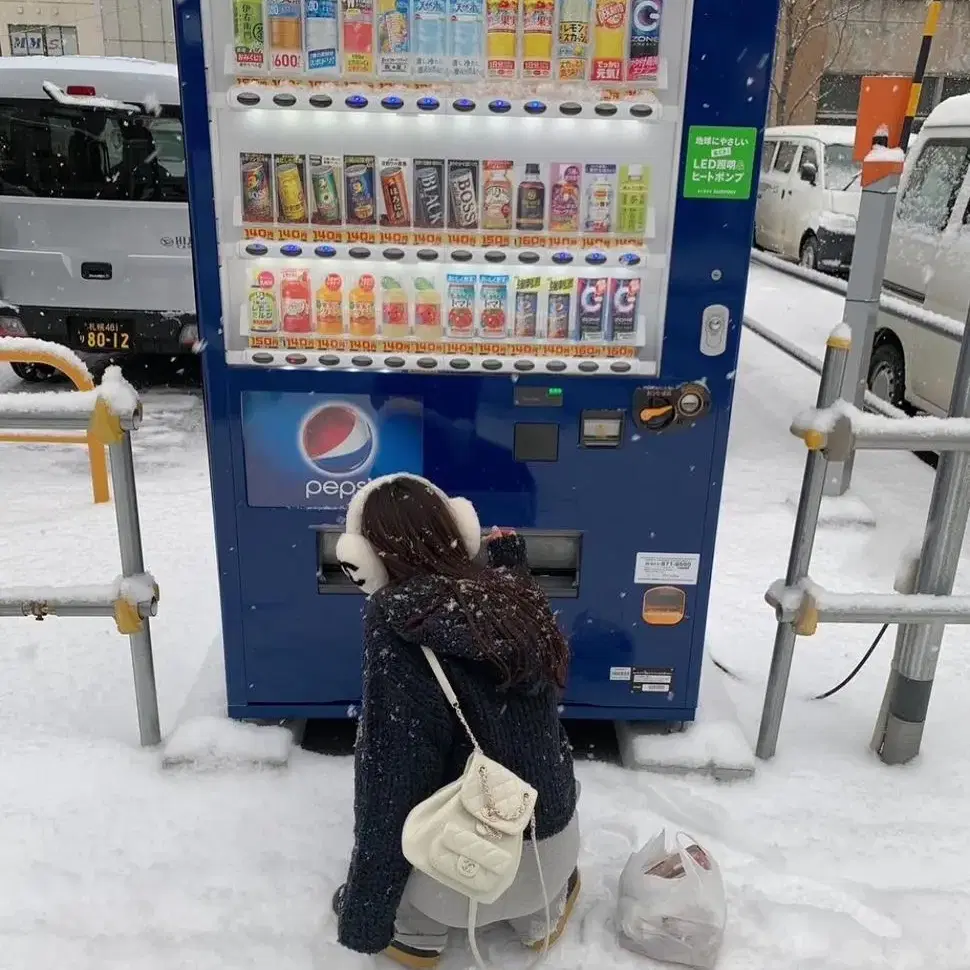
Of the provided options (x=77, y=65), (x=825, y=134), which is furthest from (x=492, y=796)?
(x=825, y=134)

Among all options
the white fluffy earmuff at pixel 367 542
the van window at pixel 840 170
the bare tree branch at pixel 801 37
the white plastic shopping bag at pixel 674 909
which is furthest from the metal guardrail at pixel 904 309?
the bare tree branch at pixel 801 37

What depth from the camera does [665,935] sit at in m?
2.15

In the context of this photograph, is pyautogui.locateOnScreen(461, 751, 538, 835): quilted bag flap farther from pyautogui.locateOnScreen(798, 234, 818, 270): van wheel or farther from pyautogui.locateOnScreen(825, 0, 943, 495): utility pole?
pyautogui.locateOnScreen(798, 234, 818, 270): van wheel

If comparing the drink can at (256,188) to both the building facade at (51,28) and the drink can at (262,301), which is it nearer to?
the drink can at (262,301)

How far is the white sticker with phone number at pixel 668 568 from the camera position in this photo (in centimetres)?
274

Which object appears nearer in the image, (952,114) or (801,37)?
(952,114)

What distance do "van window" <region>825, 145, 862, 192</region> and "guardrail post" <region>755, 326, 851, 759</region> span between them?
10041 mm

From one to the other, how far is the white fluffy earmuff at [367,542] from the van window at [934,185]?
4.84 meters

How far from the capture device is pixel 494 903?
2051 mm

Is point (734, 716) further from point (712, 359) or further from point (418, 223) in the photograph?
point (418, 223)

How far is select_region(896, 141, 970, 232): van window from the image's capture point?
18.4 feet

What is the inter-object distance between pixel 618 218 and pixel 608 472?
697 millimetres

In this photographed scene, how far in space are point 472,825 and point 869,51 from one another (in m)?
23.0

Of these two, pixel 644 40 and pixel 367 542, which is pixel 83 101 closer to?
pixel 644 40
